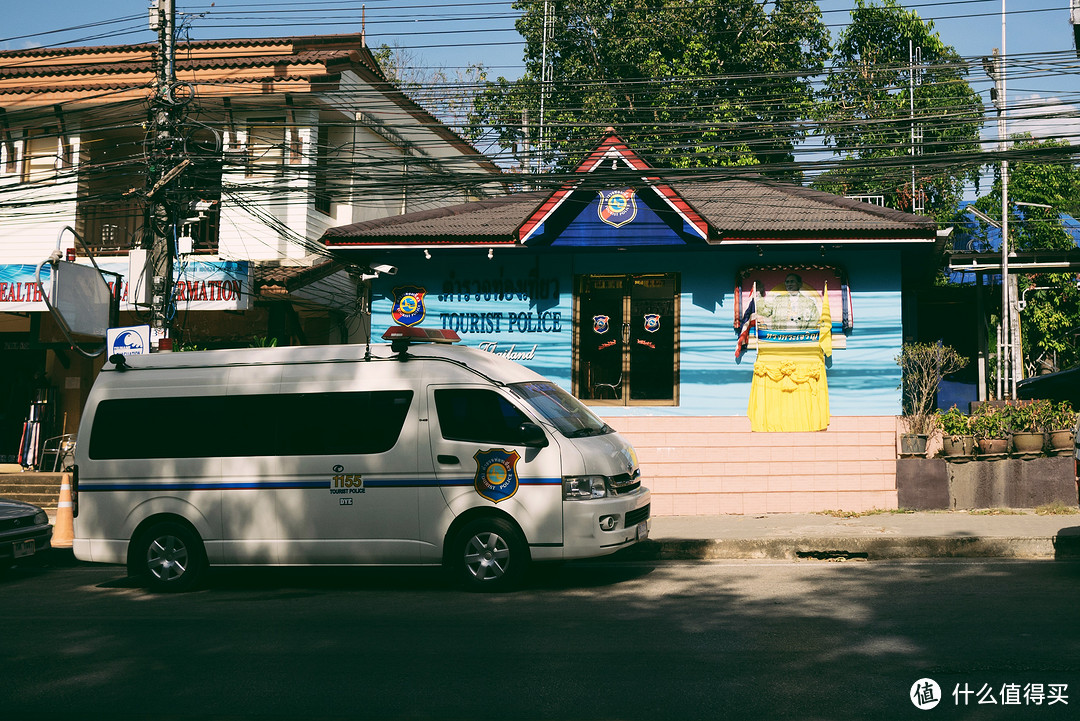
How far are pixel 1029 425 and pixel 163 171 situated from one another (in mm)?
12825

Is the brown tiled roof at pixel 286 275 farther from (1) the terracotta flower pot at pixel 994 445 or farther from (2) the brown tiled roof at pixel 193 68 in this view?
(1) the terracotta flower pot at pixel 994 445

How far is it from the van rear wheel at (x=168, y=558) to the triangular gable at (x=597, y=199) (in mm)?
6975

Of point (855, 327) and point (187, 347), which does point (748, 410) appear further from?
point (187, 347)

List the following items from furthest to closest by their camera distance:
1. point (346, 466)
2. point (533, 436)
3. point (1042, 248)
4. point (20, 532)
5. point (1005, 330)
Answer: point (1042, 248)
point (1005, 330)
point (20, 532)
point (346, 466)
point (533, 436)

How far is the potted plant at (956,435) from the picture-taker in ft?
43.2

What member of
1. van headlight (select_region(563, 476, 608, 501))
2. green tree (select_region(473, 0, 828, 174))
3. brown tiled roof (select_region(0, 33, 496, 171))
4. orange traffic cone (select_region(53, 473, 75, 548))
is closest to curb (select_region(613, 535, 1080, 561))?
van headlight (select_region(563, 476, 608, 501))

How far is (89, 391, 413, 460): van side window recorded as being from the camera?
9609 millimetres

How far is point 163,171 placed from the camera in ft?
45.3

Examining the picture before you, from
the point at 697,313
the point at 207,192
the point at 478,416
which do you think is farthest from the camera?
the point at 207,192

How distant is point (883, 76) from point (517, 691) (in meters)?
28.0

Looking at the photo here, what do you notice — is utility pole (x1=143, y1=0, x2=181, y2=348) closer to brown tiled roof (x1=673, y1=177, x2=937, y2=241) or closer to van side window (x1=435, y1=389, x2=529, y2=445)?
van side window (x1=435, y1=389, x2=529, y2=445)

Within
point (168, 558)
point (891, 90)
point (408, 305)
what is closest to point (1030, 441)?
point (408, 305)

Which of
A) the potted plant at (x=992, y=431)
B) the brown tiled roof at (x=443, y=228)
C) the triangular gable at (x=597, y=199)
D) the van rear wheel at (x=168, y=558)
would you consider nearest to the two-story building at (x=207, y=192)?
the brown tiled roof at (x=443, y=228)

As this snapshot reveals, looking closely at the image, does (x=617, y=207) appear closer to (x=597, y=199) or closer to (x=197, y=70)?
(x=597, y=199)
